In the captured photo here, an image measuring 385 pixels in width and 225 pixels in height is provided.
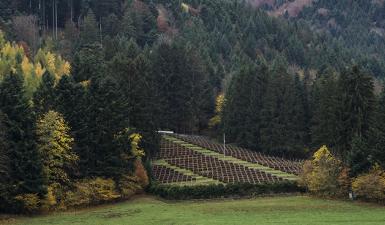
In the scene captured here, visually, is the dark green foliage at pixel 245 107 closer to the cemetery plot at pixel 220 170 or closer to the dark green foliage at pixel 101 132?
the cemetery plot at pixel 220 170

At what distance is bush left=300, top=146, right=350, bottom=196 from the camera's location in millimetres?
69000

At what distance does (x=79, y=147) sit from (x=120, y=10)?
100196mm

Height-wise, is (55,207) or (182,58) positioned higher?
(182,58)

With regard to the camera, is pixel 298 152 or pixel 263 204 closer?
pixel 263 204

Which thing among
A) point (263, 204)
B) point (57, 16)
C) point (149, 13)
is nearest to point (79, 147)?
point (263, 204)

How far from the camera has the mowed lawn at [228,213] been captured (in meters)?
53.4

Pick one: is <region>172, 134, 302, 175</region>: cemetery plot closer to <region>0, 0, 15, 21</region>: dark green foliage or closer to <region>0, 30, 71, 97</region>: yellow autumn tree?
<region>0, 30, 71, 97</region>: yellow autumn tree

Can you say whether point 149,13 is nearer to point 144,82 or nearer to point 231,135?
point 231,135

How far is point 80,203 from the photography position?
65.2 meters

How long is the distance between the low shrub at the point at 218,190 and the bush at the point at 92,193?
18.3ft

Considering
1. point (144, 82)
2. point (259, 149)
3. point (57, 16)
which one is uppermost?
point (57, 16)

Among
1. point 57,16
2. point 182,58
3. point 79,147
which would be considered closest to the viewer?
point 79,147

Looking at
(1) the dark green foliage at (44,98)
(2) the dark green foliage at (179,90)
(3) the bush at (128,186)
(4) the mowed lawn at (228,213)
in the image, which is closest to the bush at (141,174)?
(3) the bush at (128,186)

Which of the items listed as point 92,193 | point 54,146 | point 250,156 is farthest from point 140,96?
point 54,146
